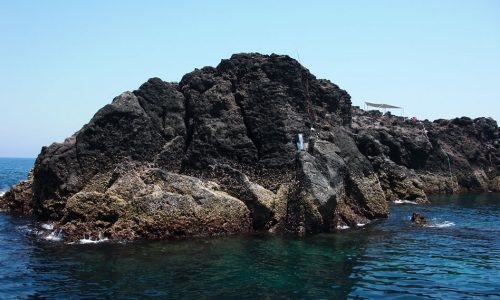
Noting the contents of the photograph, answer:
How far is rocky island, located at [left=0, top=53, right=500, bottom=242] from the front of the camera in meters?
28.4

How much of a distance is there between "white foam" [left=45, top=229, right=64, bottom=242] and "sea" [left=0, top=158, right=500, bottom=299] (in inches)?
8.5

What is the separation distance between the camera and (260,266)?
2167cm

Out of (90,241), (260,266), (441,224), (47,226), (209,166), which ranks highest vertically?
(209,166)

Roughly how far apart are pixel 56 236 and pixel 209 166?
11625 mm

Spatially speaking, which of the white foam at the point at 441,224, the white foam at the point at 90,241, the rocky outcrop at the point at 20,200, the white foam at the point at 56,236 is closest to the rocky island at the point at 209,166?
the rocky outcrop at the point at 20,200

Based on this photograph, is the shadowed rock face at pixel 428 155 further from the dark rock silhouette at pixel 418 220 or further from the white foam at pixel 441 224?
the dark rock silhouette at pixel 418 220

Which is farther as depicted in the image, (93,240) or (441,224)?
(441,224)

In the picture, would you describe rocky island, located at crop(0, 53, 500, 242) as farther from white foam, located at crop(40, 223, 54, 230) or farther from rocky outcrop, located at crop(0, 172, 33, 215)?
white foam, located at crop(40, 223, 54, 230)

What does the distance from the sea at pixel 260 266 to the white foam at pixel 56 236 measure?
22 centimetres

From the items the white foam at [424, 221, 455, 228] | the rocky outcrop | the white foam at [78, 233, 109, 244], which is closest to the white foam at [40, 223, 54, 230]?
the white foam at [78, 233, 109, 244]

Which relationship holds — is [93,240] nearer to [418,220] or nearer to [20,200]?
[20,200]

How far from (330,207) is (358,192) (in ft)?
21.7

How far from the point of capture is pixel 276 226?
101 ft

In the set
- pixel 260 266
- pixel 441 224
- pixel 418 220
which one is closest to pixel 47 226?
pixel 260 266
